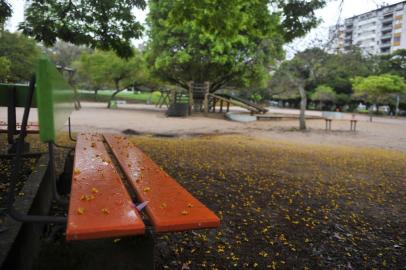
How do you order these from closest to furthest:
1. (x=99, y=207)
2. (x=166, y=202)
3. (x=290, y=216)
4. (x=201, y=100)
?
1. (x=99, y=207)
2. (x=166, y=202)
3. (x=290, y=216)
4. (x=201, y=100)

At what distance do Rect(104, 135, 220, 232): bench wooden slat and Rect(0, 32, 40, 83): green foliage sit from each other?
101 feet

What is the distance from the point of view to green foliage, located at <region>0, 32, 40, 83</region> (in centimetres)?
3015

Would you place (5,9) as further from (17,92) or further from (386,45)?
(386,45)

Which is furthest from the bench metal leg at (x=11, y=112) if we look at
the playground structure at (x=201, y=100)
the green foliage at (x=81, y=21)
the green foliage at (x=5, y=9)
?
the playground structure at (x=201, y=100)

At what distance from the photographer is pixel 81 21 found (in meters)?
8.94

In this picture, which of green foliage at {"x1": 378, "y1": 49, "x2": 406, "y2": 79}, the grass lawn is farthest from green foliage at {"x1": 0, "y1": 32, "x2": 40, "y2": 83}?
green foliage at {"x1": 378, "y1": 49, "x2": 406, "y2": 79}

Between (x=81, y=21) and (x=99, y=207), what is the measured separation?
326 inches

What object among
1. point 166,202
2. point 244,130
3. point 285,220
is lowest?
point 285,220

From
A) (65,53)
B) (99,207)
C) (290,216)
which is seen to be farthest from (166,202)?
(65,53)

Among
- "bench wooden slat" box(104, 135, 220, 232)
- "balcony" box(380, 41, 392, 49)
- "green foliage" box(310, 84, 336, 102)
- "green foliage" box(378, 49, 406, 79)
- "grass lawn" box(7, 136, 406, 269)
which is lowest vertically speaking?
"grass lawn" box(7, 136, 406, 269)

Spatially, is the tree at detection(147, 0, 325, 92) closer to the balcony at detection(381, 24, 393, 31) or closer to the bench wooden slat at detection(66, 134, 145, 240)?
the bench wooden slat at detection(66, 134, 145, 240)

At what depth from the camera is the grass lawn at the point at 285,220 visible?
2715 mm

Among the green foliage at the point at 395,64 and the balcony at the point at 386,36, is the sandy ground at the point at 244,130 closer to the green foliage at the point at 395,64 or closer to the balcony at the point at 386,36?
the green foliage at the point at 395,64

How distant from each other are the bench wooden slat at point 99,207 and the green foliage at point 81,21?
279 inches
